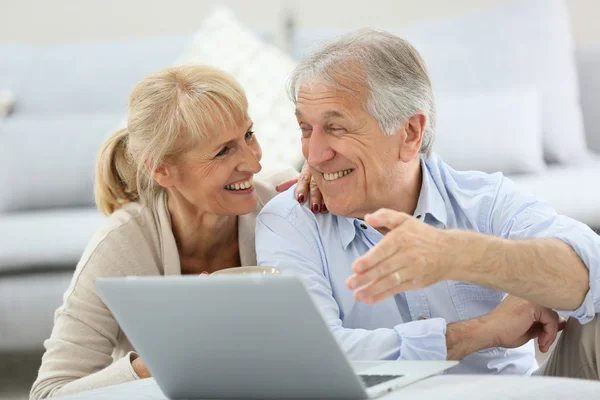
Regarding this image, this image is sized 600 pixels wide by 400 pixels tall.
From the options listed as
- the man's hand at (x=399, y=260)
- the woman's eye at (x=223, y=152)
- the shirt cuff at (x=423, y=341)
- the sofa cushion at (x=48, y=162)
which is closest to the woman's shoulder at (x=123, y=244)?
the woman's eye at (x=223, y=152)

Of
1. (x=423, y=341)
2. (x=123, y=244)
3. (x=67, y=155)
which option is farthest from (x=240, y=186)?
(x=67, y=155)

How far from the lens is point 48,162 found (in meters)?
3.46

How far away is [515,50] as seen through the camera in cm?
358

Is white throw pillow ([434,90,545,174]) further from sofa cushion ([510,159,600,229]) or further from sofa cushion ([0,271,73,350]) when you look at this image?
sofa cushion ([0,271,73,350])

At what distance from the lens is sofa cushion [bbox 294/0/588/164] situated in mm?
3533

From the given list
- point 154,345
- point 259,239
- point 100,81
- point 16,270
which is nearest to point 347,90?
point 259,239

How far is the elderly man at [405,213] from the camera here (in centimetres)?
154

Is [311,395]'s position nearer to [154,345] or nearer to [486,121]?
[154,345]

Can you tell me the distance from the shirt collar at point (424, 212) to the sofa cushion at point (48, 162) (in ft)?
5.93

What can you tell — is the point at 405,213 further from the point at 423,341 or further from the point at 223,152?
the point at 223,152

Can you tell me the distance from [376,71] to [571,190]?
140 centimetres

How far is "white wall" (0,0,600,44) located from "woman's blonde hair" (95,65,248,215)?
2319 millimetres

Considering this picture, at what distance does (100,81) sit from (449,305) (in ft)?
7.90

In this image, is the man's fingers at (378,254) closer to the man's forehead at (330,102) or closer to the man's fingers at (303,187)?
the man's forehead at (330,102)
